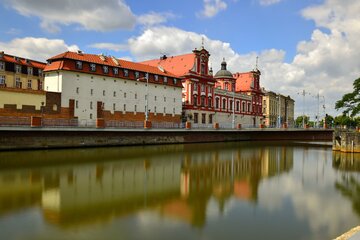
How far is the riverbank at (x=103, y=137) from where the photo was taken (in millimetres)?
32219

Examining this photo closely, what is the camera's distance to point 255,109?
8138 centimetres

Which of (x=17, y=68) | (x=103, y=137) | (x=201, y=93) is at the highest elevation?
(x=17, y=68)

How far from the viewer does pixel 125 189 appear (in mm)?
16266

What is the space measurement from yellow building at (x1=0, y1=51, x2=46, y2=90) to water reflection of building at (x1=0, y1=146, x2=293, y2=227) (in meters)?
34.6

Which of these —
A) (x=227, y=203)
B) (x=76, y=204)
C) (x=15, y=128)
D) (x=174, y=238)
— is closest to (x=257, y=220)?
(x=227, y=203)

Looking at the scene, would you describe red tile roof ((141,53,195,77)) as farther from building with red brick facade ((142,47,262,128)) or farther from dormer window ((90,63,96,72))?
dormer window ((90,63,96,72))

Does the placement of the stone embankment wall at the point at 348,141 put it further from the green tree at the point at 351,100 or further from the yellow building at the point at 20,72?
the yellow building at the point at 20,72

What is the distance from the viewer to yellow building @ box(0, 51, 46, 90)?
51.0m

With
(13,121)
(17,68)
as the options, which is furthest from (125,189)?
(17,68)

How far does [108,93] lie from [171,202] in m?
35.2

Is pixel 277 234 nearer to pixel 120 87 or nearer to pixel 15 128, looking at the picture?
pixel 15 128

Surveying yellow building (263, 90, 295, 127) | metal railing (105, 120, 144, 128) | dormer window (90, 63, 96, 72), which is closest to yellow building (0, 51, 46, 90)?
dormer window (90, 63, 96, 72)

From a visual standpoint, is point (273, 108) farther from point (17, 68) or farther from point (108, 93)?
point (17, 68)

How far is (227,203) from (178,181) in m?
5.41
